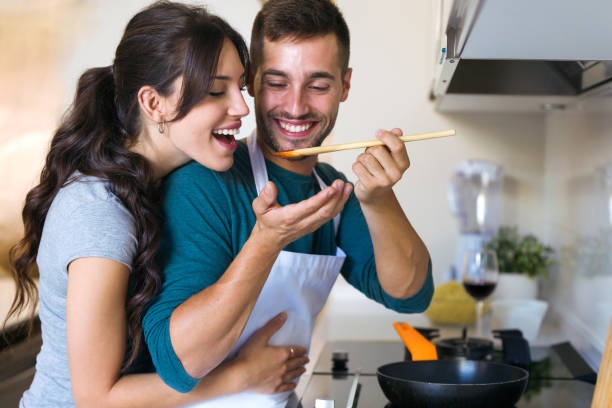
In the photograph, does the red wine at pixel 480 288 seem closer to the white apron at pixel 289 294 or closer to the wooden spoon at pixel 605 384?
the white apron at pixel 289 294

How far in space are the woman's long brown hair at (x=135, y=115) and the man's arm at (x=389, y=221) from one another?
10.9 inches

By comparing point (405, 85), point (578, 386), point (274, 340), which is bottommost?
point (578, 386)

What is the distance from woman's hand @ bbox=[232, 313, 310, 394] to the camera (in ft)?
3.50

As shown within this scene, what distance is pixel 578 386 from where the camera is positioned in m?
1.32

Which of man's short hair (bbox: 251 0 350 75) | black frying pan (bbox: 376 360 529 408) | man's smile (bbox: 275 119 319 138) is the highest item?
man's short hair (bbox: 251 0 350 75)

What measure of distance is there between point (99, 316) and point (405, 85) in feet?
5.36

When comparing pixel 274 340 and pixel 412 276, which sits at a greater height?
pixel 412 276

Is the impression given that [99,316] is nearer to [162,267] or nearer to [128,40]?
[162,267]

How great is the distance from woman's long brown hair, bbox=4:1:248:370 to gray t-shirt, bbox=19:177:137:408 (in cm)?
3

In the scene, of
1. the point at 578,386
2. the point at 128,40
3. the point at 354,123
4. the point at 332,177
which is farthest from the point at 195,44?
the point at 354,123

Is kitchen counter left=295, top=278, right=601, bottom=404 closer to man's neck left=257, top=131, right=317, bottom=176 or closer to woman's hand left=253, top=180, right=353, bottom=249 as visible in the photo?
man's neck left=257, top=131, right=317, bottom=176

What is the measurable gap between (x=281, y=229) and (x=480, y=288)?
882 millimetres

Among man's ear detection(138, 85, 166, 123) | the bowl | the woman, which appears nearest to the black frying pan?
the woman

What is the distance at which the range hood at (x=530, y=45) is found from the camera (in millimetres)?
768
